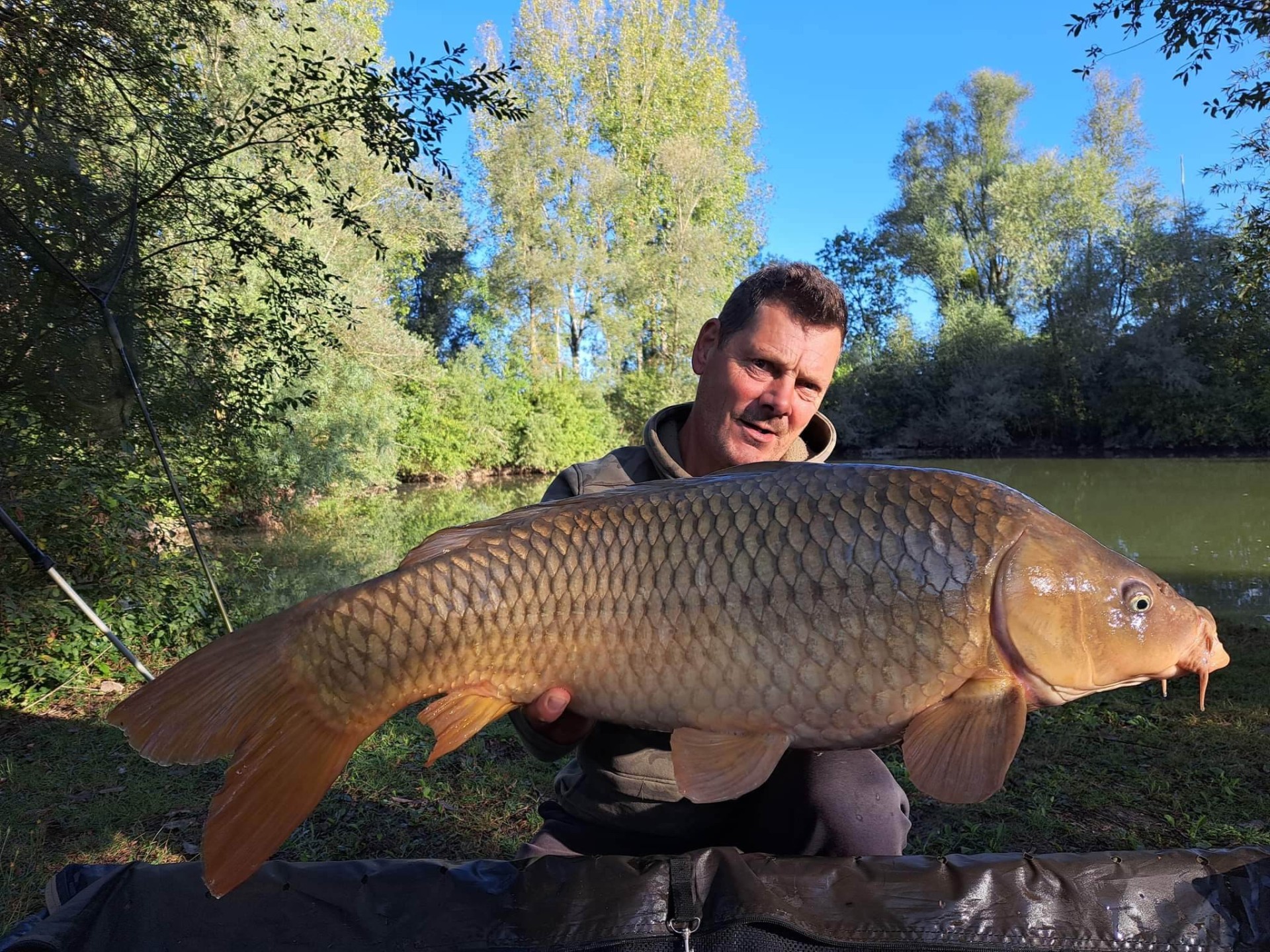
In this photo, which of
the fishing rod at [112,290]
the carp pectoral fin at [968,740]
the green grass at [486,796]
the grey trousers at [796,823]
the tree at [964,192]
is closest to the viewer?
the carp pectoral fin at [968,740]

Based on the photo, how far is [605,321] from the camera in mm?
17469

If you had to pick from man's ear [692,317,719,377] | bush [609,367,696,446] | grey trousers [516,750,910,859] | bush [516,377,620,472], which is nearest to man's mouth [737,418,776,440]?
man's ear [692,317,719,377]

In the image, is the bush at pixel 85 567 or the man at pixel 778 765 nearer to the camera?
the man at pixel 778 765

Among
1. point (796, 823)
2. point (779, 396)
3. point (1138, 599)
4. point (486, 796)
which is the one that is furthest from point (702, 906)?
point (486, 796)

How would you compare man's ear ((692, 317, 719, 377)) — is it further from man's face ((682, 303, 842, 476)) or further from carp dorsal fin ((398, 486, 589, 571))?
carp dorsal fin ((398, 486, 589, 571))

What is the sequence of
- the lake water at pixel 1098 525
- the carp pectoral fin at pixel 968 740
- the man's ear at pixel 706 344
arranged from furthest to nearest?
the lake water at pixel 1098 525 → the man's ear at pixel 706 344 → the carp pectoral fin at pixel 968 740

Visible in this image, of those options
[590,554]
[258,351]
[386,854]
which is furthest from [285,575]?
[590,554]

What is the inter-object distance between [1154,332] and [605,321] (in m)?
11.2

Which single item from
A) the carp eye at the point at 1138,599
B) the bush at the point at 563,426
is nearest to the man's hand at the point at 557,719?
the carp eye at the point at 1138,599

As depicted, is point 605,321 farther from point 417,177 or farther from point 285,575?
point 417,177

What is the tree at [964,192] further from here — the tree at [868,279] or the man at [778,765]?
the man at [778,765]

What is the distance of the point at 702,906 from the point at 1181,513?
30.8 feet

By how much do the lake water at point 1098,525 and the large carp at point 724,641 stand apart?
11.7ft

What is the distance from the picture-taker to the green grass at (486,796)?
1932 mm
